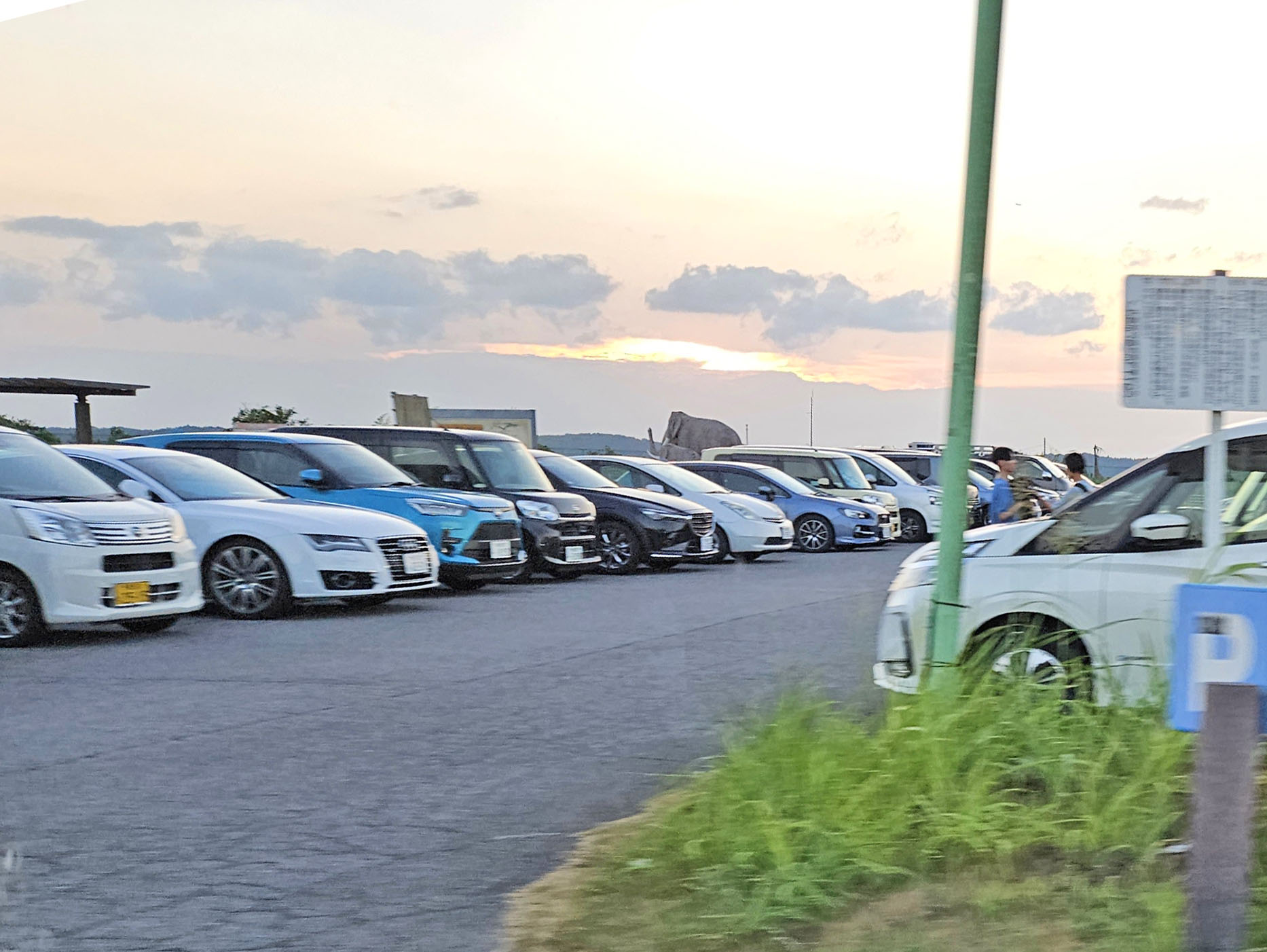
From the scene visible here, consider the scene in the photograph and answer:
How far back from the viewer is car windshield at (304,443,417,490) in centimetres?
1672

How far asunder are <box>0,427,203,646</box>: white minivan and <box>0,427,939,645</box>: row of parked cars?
0.5 inches

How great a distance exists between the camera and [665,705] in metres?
8.99

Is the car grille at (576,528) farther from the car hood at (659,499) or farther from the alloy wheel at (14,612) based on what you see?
the alloy wheel at (14,612)

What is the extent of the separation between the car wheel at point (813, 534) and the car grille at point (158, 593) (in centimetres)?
1607

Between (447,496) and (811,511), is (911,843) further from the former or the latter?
(811,511)

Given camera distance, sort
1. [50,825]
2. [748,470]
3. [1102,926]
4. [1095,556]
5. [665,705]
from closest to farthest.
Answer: [1102,926]
[50,825]
[1095,556]
[665,705]
[748,470]

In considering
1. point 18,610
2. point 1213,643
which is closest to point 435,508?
point 18,610

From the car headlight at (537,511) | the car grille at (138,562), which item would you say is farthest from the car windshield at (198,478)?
the car headlight at (537,511)

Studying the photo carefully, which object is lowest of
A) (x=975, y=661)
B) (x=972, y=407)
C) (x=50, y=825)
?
(x=50, y=825)

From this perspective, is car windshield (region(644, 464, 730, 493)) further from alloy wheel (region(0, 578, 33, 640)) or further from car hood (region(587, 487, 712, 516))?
alloy wheel (region(0, 578, 33, 640))

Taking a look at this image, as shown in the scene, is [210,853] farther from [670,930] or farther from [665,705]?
[665,705]

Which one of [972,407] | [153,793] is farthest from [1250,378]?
[153,793]

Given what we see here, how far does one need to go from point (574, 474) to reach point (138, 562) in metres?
10.0

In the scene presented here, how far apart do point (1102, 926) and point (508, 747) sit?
3825 millimetres
